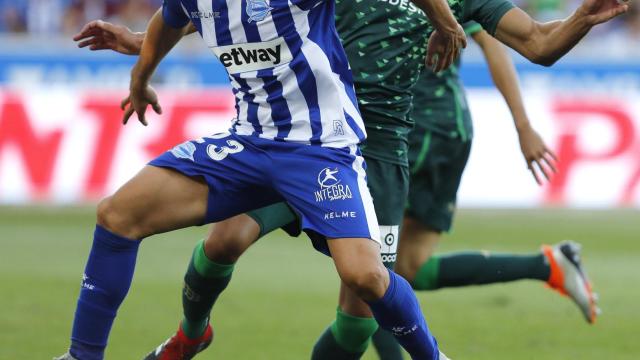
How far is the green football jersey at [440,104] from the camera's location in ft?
22.8

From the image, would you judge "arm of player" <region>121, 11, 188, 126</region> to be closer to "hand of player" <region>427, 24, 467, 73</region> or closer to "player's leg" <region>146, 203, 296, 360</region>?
"player's leg" <region>146, 203, 296, 360</region>

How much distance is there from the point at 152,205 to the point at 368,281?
35.1 inches

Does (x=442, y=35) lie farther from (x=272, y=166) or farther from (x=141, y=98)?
(x=141, y=98)

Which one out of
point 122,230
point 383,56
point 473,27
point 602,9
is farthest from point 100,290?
point 473,27

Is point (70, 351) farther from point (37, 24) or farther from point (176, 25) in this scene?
point (37, 24)

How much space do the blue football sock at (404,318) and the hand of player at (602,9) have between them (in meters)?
1.27

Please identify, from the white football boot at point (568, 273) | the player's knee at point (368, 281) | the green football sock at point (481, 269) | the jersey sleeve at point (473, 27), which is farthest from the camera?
the white football boot at point (568, 273)

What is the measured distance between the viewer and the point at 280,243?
12484mm

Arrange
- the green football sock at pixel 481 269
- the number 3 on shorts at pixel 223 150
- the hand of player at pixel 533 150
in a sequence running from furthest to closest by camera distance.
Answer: the green football sock at pixel 481 269 → the hand of player at pixel 533 150 → the number 3 on shorts at pixel 223 150

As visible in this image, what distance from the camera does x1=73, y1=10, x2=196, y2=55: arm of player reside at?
18.5 feet

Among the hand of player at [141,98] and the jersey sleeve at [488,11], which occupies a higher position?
the jersey sleeve at [488,11]

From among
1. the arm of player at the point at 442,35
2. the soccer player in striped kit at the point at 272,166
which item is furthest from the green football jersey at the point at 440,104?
the soccer player in striped kit at the point at 272,166

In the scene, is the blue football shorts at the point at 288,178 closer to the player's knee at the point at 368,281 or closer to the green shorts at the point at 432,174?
the player's knee at the point at 368,281

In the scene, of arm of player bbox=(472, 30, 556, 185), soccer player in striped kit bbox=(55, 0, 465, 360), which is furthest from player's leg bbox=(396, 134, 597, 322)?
soccer player in striped kit bbox=(55, 0, 465, 360)
